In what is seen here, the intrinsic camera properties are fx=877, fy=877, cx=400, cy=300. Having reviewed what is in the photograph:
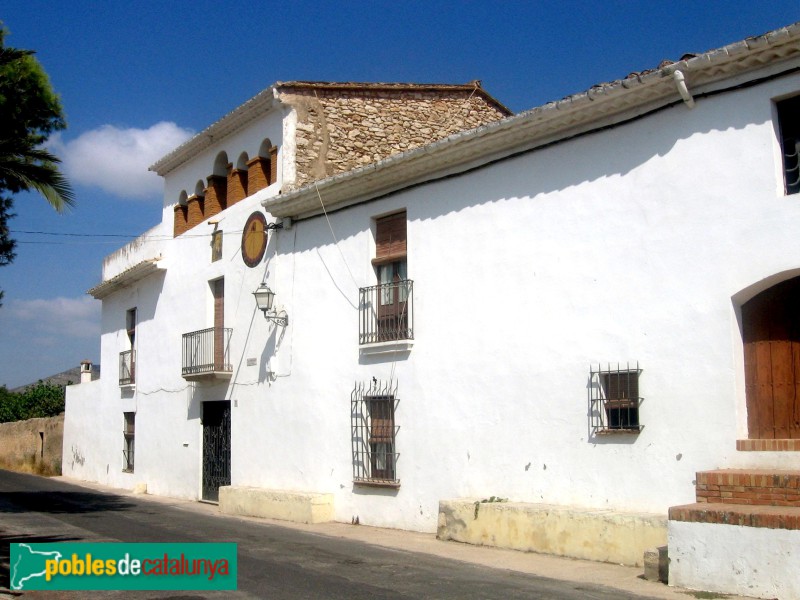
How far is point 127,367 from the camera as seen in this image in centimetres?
2284

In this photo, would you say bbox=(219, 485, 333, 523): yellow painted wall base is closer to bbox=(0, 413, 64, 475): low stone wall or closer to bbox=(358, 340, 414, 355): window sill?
bbox=(358, 340, 414, 355): window sill

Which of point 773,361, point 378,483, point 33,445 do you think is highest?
point 773,361

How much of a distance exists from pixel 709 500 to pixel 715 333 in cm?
182

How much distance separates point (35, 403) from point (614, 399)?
1333 inches

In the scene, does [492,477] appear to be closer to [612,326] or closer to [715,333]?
[612,326]

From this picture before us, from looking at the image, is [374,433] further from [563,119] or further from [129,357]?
[129,357]

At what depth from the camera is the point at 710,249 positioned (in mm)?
9117

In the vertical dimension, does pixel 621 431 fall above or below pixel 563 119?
below

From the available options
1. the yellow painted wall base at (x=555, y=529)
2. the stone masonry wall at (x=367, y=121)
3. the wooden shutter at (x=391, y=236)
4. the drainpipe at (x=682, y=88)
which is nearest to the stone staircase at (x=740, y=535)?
the yellow painted wall base at (x=555, y=529)

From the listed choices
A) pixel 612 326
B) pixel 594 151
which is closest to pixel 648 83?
pixel 594 151

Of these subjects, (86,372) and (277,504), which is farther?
(86,372)

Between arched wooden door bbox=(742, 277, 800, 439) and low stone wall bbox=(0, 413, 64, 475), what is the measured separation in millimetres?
24525

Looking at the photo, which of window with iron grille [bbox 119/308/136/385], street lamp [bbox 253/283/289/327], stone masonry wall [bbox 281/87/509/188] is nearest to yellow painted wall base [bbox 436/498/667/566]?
street lamp [bbox 253/283/289/327]

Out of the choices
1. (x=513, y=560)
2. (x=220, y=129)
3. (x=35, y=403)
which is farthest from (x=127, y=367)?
(x=35, y=403)
